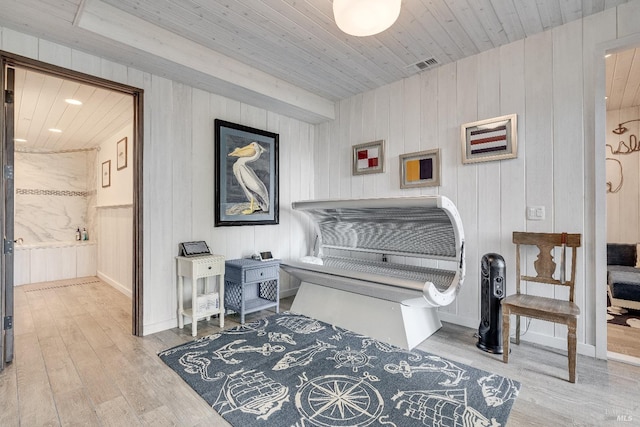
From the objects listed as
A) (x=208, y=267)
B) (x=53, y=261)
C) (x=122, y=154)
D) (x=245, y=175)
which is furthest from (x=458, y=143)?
(x=53, y=261)

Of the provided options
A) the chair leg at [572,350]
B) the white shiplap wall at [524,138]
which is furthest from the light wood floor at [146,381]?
the white shiplap wall at [524,138]

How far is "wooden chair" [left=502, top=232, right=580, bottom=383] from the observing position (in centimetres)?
204

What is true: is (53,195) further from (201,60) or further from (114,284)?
(201,60)

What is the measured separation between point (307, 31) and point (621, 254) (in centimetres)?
463

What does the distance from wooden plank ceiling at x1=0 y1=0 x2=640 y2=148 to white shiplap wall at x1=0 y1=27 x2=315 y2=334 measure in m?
0.13

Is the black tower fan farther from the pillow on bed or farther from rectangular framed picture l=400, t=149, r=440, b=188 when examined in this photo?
the pillow on bed

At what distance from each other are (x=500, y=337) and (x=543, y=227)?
3.29ft

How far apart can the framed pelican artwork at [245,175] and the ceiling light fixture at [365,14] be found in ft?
6.56

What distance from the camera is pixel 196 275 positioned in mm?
2875

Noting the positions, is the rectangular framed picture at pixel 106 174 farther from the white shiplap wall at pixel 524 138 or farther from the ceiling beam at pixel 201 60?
the white shiplap wall at pixel 524 138

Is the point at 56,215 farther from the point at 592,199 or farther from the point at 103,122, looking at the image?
the point at 592,199

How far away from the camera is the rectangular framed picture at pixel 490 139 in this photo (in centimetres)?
276

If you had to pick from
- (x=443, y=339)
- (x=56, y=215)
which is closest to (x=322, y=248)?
(x=443, y=339)

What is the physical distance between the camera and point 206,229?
10.9 feet
